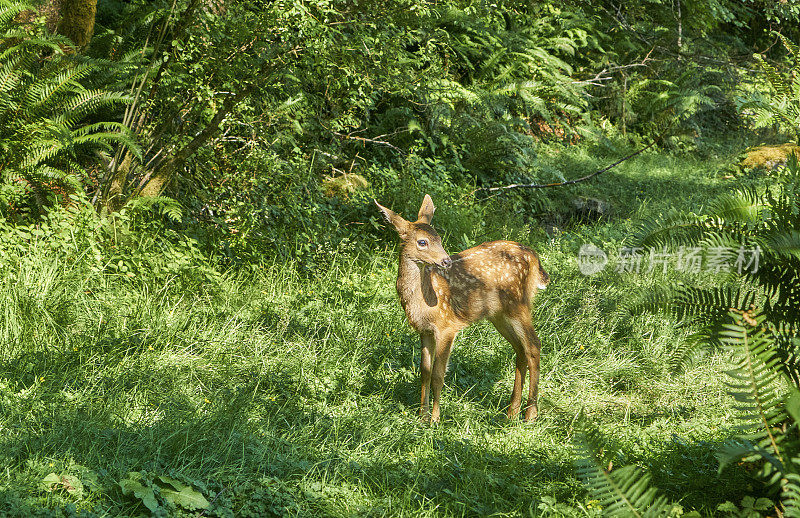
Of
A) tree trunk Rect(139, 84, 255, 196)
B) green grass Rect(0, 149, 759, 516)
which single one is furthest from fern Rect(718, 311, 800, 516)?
tree trunk Rect(139, 84, 255, 196)

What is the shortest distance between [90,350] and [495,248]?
296 centimetres

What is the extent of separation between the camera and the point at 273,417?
4.63 metres

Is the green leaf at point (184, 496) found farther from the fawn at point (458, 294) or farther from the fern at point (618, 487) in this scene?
the fawn at point (458, 294)

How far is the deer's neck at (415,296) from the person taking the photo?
502 centimetres

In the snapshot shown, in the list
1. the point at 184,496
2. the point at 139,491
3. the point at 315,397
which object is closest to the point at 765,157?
the point at 315,397

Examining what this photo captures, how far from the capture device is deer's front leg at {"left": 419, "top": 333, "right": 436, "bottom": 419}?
5102 millimetres

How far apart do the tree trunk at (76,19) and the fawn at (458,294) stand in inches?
173

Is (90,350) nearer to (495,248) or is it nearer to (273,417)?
(273,417)

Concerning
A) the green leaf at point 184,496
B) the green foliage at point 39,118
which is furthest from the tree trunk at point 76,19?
the green leaf at point 184,496

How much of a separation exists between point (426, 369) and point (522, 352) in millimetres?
766

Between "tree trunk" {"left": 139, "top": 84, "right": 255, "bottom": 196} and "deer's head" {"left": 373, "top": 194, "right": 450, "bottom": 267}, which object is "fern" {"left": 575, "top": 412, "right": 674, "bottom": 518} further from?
"tree trunk" {"left": 139, "top": 84, "right": 255, "bottom": 196}

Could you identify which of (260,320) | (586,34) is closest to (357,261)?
(260,320)

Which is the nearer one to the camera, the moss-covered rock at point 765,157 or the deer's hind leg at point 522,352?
the deer's hind leg at point 522,352

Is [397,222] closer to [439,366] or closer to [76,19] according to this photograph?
[439,366]
